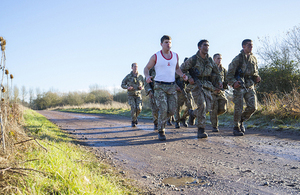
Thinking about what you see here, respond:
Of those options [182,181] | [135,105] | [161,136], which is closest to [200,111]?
[161,136]

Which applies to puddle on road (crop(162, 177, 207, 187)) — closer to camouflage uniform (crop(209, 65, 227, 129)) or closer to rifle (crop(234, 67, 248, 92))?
rifle (crop(234, 67, 248, 92))

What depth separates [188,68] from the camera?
6.90 meters

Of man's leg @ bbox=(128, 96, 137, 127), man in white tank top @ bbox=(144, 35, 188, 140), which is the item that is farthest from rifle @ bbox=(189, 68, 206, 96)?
man's leg @ bbox=(128, 96, 137, 127)

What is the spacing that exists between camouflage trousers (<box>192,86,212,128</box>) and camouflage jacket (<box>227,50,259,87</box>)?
3.15 ft

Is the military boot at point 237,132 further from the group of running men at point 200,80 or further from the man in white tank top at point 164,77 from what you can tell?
the man in white tank top at point 164,77

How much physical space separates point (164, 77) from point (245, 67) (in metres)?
2.58

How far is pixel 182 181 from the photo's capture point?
3.22 m

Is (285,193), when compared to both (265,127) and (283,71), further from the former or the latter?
(283,71)

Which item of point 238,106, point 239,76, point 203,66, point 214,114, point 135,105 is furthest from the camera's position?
point 135,105

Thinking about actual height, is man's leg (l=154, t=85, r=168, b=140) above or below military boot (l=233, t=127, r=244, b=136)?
above

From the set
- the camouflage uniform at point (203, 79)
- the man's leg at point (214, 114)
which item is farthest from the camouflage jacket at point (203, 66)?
the man's leg at point (214, 114)

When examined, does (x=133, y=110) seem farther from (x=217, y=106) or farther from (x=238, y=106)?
(x=238, y=106)

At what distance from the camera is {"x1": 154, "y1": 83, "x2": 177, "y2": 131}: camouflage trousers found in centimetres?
636

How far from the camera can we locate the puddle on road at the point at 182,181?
3121mm
